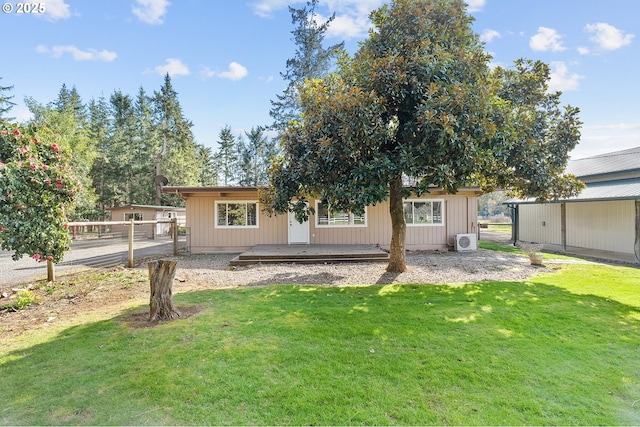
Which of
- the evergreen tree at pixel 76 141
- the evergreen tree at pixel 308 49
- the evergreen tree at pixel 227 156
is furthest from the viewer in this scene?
the evergreen tree at pixel 227 156

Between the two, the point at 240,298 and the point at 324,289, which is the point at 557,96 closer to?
the point at 324,289

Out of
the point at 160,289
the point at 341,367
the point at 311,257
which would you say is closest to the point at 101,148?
the point at 311,257

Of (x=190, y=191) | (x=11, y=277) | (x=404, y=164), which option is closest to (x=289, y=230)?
(x=190, y=191)

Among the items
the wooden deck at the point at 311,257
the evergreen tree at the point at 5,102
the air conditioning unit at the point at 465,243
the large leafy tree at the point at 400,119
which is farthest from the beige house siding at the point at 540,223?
the evergreen tree at the point at 5,102

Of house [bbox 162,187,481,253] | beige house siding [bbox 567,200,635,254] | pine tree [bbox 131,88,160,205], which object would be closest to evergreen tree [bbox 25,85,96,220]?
pine tree [bbox 131,88,160,205]

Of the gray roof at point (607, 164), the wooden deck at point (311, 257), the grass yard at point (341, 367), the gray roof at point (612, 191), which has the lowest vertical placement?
→ the grass yard at point (341, 367)

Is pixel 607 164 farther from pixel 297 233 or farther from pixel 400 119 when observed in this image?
pixel 297 233

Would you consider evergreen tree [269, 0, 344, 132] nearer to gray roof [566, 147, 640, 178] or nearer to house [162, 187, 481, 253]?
house [162, 187, 481, 253]

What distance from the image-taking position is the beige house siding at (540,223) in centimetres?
1404

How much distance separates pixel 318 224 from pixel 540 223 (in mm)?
11429

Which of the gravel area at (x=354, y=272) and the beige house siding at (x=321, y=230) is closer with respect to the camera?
the gravel area at (x=354, y=272)

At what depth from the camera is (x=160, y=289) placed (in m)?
4.41

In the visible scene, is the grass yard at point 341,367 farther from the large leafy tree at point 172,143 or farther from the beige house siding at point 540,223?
the large leafy tree at point 172,143

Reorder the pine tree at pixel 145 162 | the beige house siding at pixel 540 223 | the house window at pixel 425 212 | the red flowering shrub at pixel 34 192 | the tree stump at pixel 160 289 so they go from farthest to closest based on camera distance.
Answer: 1. the pine tree at pixel 145 162
2. the beige house siding at pixel 540 223
3. the house window at pixel 425 212
4. the red flowering shrub at pixel 34 192
5. the tree stump at pixel 160 289
